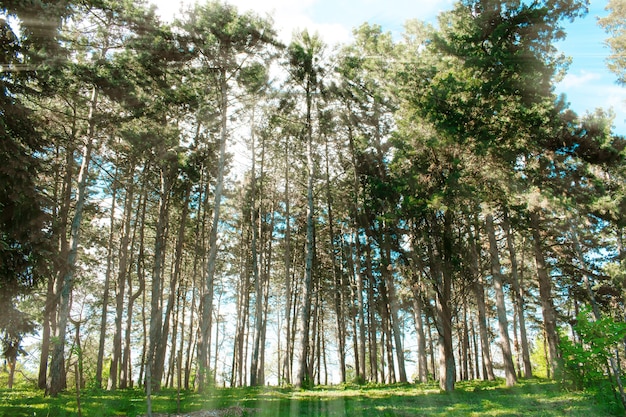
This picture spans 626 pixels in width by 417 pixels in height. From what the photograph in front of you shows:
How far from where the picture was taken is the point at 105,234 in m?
21.9

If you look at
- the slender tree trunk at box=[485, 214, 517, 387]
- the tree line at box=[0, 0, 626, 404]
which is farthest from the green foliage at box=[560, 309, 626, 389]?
the slender tree trunk at box=[485, 214, 517, 387]

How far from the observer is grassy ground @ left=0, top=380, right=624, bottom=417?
8688mm

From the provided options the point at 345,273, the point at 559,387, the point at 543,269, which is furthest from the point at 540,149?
the point at 345,273

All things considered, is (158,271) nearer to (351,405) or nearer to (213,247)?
(213,247)

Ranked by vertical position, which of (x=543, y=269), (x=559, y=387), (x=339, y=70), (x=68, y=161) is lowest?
(x=559, y=387)

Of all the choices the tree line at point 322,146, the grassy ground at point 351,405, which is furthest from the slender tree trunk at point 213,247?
the grassy ground at point 351,405

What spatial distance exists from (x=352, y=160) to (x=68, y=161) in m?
13.3

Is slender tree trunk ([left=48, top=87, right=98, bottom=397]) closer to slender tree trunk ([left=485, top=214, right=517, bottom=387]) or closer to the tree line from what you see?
the tree line

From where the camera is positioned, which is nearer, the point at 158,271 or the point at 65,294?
the point at 65,294

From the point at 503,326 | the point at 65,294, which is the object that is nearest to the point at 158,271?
the point at 65,294

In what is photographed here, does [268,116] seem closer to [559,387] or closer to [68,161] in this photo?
[68,161]

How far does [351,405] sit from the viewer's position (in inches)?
405

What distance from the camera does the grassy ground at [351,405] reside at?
869 cm

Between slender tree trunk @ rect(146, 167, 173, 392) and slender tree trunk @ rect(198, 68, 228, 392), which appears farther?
slender tree trunk @ rect(146, 167, 173, 392)
